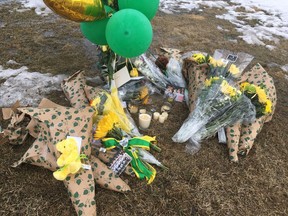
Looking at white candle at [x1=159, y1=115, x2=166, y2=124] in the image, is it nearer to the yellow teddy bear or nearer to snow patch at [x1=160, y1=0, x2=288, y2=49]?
the yellow teddy bear

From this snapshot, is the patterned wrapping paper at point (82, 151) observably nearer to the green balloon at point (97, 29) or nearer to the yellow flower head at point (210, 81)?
the green balloon at point (97, 29)

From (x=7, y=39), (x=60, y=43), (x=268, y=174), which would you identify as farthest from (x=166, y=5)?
(x=268, y=174)

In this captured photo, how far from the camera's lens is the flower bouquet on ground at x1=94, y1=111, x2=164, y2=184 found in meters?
2.30

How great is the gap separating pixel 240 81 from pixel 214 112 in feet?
2.52

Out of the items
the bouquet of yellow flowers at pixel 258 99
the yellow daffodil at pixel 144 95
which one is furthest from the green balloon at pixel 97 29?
the bouquet of yellow flowers at pixel 258 99

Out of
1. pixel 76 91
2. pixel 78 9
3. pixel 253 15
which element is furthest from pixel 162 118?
pixel 253 15

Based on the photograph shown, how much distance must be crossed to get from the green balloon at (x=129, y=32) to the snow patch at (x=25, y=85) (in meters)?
1.33

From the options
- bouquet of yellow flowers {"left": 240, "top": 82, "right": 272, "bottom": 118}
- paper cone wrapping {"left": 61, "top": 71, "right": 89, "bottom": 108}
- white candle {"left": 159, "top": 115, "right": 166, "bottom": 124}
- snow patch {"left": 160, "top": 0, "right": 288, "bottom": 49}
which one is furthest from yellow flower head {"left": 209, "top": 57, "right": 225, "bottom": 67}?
snow patch {"left": 160, "top": 0, "right": 288, "bottom": 49}

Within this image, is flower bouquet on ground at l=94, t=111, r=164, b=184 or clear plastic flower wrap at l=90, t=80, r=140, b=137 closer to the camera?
flower bouquet on ground at l=94, t=111, r=164, b=184

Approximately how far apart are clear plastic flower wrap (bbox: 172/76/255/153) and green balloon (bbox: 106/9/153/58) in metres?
0.86

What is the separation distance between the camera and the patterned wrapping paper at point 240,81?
2.63 metres

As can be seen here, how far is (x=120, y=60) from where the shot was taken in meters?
3.12

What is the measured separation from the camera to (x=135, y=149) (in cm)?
240

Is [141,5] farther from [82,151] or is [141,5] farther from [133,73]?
[82,151]
